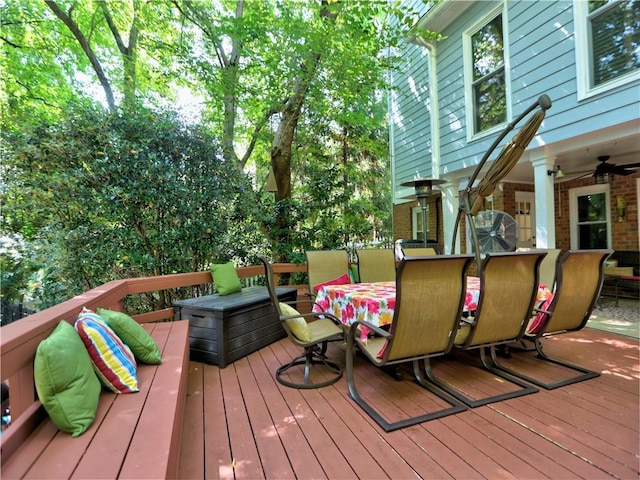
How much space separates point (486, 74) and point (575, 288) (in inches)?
165

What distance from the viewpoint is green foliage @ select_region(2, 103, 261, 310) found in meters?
3.62

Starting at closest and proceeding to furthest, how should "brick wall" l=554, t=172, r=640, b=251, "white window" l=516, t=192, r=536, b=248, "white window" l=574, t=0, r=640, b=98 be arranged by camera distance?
"white window" l=574, t=0, r=640, b=98
"brick wall" l=554, t=172, r=640, b=251
"white window" l=516, t=192, r=536, b=248

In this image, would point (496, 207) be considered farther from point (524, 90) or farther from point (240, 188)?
point (240, 188)

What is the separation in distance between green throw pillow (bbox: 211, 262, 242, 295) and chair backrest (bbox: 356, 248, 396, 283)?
1.72m

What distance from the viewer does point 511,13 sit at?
15.8 ft

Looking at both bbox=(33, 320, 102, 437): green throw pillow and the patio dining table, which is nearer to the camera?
bbox=(33, 320, 102, 437): green throw pillow

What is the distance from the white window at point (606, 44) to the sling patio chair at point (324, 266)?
359 cm

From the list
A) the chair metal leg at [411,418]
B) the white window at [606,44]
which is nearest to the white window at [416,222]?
the white window at [606,44]

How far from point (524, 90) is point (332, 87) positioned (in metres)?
3.07

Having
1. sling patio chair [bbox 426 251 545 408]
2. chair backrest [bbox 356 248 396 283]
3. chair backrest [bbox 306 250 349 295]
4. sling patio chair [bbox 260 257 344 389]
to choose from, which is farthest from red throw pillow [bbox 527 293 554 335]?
chair backrest [bbox 306 250 349 295]

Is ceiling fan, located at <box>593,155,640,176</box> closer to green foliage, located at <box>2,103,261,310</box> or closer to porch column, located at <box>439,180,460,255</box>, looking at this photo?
porch column, located at <box>439,180,460,255</box>

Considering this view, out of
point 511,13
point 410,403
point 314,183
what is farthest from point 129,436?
point 511,13

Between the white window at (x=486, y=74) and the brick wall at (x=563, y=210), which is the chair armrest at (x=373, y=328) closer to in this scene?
the white window at (x=486, y=74)

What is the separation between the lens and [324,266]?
436cm
